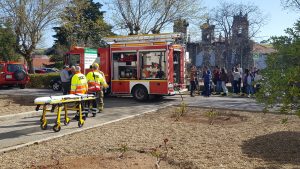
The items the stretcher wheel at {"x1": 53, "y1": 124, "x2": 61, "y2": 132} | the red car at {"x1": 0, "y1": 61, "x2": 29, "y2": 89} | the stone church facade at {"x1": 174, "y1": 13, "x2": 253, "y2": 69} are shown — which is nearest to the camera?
the stretcher wheel at {"x1": 53, "y1": 124, "x2": 61, "y2": 132}

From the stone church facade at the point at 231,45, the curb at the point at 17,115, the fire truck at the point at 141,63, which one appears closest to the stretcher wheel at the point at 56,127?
the curb at the point at 17,115

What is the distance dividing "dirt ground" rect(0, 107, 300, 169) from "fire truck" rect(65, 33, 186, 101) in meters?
5.28

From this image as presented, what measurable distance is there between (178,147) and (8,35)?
30181 mm

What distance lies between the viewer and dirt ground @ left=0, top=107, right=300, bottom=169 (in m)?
5.96

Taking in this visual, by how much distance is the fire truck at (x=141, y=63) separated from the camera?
15297 mm

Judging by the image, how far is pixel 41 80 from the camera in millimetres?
25734


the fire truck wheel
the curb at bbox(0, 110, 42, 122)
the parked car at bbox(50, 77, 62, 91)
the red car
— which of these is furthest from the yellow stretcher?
the red car

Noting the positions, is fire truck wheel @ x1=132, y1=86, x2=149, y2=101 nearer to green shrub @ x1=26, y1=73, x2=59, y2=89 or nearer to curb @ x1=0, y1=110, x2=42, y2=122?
curb @ x1=0, y1=110, x2=42, y2=122

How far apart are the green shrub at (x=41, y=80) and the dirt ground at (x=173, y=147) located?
16483mm

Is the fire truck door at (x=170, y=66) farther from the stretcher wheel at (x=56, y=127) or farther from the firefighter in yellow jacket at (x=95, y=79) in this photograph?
the stretcher wheel at (x=56, y=127)

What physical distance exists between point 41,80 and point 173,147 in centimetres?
2050

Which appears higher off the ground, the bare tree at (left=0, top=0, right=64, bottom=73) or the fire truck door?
the bare tree at (left=0, top=0, right=64, bottom=73)

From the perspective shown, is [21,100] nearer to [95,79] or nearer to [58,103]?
[95,79]

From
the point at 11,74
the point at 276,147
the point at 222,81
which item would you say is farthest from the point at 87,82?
the point at 11,74
